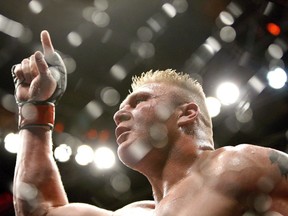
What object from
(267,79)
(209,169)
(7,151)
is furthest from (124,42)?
(209,169)

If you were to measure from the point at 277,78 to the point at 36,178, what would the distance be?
2304 mm

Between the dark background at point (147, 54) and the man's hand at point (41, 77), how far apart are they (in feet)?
4.19

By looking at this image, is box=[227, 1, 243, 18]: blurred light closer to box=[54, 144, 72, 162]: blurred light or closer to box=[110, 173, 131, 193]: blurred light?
box=[54, 144, 72, 162]: blurred light

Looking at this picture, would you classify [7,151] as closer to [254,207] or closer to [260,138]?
[260,138]

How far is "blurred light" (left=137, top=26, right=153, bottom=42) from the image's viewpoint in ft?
12.5

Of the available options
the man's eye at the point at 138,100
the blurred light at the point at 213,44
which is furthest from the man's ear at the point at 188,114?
the blurred light at the point at 213,44

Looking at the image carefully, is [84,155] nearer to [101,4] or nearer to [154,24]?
[154,24]

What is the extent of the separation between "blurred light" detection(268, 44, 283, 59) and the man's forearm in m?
2.09

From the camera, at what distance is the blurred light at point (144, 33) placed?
12.5ft

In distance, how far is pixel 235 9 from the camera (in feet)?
11.6

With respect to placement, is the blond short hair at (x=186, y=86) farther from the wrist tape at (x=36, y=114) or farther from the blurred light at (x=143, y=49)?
the blurred light at (x=143, y=49)

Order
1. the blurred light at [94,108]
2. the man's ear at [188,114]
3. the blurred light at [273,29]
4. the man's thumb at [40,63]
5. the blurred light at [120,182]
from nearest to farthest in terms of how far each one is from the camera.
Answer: the man's ear at [188,114], the man's thumb at [40,63], the blurred light at [273,29], the blurred light at [94,108], the blurred light at [120,182]

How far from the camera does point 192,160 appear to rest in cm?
186

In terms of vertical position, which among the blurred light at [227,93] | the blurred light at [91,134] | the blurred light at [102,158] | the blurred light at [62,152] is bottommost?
the blurred light at [102,158]
